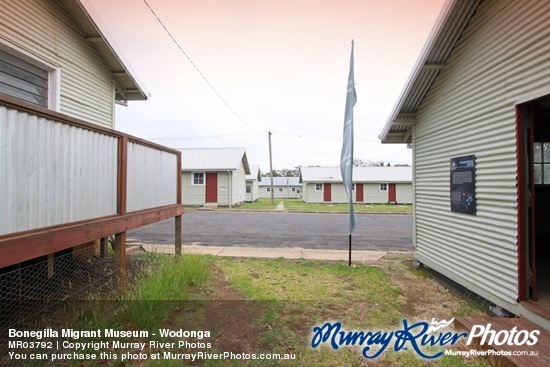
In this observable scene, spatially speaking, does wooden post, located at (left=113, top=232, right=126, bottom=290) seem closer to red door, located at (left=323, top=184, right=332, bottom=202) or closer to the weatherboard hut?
the weatherboard hut

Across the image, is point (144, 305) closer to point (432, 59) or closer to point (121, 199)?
point (121, 199)

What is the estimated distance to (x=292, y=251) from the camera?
7.90 m

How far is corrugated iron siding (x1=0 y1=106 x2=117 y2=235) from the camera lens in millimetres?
2492

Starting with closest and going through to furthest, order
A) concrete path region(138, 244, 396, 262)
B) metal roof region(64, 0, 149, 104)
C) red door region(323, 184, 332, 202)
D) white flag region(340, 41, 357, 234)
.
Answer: metal roof region(64, 0, 149, 104)
white flag region(340, 41, 357, 234)
concrete path region(138, 244, 396, 262)
red door region(323, 184, 332, 202)

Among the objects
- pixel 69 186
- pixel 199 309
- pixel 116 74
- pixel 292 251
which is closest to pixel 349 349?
pixel 199 309

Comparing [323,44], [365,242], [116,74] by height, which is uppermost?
[323,44]

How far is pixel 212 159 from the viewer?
964 inches

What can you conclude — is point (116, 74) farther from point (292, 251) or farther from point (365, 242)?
point (365, 242)

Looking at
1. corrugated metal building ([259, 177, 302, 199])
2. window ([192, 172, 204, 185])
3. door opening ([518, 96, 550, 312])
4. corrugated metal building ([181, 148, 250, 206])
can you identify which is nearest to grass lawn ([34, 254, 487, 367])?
door opening ([518, 96, 550, 312])

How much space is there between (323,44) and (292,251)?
7.99m

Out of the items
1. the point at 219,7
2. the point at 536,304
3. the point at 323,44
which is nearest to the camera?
the point at 536,304

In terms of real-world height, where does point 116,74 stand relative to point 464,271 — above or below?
above

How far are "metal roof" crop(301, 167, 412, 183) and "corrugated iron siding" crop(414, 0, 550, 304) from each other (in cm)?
2365

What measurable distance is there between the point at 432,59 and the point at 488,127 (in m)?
1.99
